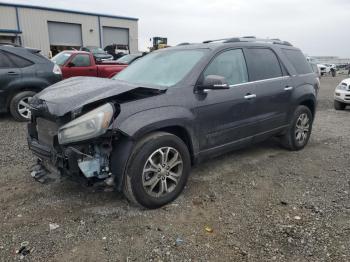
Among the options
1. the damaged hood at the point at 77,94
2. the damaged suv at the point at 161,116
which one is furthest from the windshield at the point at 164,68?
the damaged hood at the point at 77,94

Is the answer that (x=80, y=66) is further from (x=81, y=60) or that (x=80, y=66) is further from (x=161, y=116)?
(x=161, y=116)

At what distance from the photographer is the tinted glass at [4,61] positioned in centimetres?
726

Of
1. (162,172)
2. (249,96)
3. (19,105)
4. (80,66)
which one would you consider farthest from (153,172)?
(80,66)

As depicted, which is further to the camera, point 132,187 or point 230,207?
point 230,207

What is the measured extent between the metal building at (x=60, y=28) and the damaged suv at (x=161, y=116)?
95.8 feet

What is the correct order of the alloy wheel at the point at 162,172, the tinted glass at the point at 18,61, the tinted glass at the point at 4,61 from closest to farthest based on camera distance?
1. the alloy wheel at the point at 162,172
2. the tinted glass at the point at 4,61
3. the tinted glass at the point at 18,61

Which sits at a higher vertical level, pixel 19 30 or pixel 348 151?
pixel 19 30

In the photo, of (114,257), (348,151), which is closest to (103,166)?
(114,257)

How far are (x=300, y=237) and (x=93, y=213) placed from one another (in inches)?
79.9

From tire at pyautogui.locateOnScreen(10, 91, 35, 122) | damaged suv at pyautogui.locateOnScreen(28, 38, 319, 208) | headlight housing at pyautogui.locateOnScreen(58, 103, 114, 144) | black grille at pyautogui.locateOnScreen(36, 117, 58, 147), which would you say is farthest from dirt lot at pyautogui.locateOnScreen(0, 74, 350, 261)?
tire at pyautogui.locateOnScreen(10, 91, 35, 122)

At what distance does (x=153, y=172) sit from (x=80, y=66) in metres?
8.17

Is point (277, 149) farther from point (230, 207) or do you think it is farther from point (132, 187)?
point (132, 187)

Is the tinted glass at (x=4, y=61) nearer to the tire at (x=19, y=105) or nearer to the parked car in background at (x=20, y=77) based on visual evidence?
the parked car in background at (x=20, y=77)

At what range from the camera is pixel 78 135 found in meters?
3.02
